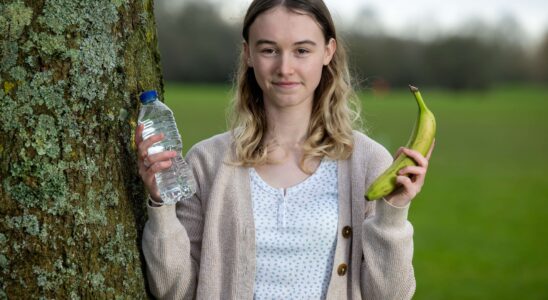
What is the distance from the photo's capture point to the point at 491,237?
528 inches

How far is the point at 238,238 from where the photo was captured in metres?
3.29

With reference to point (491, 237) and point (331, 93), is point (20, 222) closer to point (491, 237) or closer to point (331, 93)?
point (331, 93)

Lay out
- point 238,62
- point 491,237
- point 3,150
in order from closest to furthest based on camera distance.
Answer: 1. point 3,150
2. point 238,62
3. point 491,237

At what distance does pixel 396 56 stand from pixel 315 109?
2739 inches

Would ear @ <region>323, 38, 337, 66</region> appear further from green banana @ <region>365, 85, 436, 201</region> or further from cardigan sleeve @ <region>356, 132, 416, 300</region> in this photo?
green banana @ <region>365, 85, 436, 201</region>

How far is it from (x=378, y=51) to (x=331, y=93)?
223 ft

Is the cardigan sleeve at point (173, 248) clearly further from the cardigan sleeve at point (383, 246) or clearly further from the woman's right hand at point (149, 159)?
the cardigan sleeve at point (383, 246)

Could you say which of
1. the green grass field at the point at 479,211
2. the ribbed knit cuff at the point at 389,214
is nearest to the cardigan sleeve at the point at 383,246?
the ribbed knit cuff at the point at 389,214

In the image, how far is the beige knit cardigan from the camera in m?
3.12

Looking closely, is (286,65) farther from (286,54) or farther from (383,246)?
(383,246)

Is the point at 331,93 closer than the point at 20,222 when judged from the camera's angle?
No

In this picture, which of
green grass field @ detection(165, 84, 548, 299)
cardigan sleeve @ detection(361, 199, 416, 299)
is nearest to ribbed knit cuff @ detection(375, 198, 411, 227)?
cardigan sleeve @ detection(361, 199, 416, 299)

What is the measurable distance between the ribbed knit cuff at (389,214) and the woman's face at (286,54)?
1.92 ft

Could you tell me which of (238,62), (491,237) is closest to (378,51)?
(491,237)
